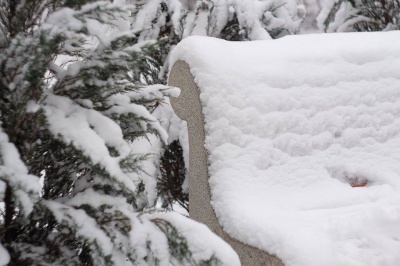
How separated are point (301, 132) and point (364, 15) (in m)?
1.67

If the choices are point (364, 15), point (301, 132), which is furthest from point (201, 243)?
point (364, 15)

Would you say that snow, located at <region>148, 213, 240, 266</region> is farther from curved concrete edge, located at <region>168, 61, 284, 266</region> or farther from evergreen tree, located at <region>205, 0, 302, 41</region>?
evergreen tree, located at <region>205, 0, 302, 41</region>

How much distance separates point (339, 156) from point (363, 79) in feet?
1.14

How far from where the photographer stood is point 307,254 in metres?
1.16

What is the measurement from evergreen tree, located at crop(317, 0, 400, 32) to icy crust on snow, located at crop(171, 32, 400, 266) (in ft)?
3.41

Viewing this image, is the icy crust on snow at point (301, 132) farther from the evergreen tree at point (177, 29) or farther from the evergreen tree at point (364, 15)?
the evergreen tree at point (364, 15)

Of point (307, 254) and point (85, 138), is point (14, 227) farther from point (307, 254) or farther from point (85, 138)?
point (307, 254)

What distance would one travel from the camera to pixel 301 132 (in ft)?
5.55

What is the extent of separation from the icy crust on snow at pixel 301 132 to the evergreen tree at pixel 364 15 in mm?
1038

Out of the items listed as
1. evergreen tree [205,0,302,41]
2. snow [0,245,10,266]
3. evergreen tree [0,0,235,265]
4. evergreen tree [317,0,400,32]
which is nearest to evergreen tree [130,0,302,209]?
evergreen tree [205,0,302,41]

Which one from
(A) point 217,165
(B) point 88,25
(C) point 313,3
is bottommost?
(C) point 313,3

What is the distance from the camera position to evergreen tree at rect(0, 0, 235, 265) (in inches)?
35.3

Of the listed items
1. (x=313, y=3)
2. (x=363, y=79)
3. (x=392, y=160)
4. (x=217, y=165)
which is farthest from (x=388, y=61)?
(x=313, y=3)

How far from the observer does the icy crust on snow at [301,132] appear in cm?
138
